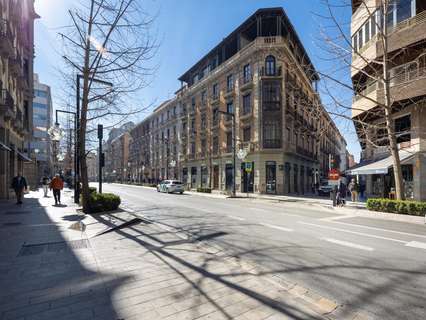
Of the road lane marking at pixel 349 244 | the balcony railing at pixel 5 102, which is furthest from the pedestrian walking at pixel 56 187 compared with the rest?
the road lane marking at pixel 349 244

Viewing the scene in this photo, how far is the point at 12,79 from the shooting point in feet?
67.6

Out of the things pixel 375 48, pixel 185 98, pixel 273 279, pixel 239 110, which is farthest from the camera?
pixel 185 98

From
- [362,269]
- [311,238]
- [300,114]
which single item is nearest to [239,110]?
[300,114]

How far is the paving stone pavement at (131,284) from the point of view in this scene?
3.29m

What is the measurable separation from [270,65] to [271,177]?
12806 millimetres

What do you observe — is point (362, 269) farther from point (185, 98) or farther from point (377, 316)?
point (185, 98)

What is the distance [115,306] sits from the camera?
11.1 feet

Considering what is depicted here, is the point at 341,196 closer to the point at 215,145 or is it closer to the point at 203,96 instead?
the point at 215,145

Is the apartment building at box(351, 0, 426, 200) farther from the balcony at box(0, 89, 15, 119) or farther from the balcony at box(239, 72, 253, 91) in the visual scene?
the balcony at box(0, 89, 15, 119)

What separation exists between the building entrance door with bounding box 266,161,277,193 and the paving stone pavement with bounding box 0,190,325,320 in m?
23.5

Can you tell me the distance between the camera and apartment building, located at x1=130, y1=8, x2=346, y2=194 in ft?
97.2

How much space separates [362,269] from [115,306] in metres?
A: 4.39

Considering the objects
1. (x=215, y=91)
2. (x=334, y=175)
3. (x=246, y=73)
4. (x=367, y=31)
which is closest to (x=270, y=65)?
(x=246, y=73)

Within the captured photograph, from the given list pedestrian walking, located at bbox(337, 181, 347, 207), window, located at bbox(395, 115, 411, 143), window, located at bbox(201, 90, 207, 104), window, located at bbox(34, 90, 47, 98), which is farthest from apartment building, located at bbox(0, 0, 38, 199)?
window, located at bbox(34, 90, 47, 98)
